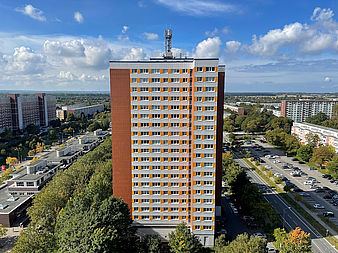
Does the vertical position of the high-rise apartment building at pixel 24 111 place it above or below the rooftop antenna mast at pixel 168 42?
below

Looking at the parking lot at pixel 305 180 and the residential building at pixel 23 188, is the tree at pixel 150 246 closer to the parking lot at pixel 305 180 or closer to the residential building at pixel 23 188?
the residential building at pixel 23 188

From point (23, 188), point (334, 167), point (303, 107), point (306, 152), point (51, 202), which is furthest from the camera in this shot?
point (303, 107)

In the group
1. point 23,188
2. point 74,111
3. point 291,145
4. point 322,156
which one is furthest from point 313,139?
point 74,111

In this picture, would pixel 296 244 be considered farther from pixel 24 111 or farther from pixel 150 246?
pixel 24 111

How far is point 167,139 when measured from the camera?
105 ft

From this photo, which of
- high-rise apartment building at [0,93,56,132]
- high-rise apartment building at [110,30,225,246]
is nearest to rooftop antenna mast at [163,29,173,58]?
high-rise apartment building at [110,30,225,246]

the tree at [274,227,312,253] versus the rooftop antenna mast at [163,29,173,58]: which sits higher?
the rooftop antenna mast at [163,29,173,58]

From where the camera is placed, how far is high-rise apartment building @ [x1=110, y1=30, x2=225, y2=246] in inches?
1202

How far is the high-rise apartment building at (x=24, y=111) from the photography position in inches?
3664

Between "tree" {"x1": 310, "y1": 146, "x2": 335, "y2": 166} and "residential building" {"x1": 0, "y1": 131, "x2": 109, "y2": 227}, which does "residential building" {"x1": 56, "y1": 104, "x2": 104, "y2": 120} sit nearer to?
"residential building" {"x1": 0, "y1": 131, "x2": 109, "y2": 227}

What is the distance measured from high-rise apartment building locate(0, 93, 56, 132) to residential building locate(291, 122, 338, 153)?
371 feet

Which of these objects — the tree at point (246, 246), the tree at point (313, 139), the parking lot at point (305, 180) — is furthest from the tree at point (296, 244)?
the tree at point (313, 139)

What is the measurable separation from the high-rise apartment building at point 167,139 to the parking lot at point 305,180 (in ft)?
78.0

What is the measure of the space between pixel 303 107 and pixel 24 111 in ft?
442
